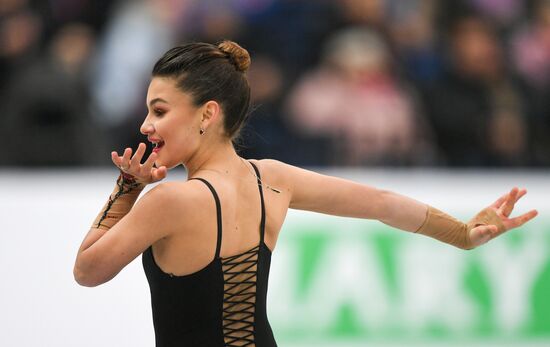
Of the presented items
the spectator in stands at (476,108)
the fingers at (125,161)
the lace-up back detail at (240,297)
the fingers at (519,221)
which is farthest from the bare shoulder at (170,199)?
the spectator in stands at (476,108)

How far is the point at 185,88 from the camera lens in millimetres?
3086

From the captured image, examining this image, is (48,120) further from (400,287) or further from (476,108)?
(476,108)

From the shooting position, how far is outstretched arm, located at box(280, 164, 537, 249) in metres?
3.43

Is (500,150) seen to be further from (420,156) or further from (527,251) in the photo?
(527,251)

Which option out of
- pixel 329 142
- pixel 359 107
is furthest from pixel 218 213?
pixel 359 107

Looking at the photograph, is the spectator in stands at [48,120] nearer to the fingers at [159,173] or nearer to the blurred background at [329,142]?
the blurred background at [329,142]

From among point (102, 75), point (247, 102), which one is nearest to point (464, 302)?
point (247, 102)

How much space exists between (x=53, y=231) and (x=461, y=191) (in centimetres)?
243

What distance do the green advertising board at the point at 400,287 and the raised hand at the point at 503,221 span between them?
196 centimetres

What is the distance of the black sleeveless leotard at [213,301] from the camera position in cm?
305

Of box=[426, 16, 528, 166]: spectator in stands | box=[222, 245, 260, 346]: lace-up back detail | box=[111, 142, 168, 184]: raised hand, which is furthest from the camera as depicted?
box=[426, 16, 528, 166]: spectator in stands

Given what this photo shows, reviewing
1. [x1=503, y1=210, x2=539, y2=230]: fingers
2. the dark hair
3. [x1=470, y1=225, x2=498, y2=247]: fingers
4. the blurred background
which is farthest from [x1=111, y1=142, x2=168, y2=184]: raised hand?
the blurred background

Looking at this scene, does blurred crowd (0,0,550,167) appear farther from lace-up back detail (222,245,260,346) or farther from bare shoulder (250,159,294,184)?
lace-up back detail (222,245,260,346)

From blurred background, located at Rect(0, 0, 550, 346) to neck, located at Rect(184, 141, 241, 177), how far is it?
206 centimetres
